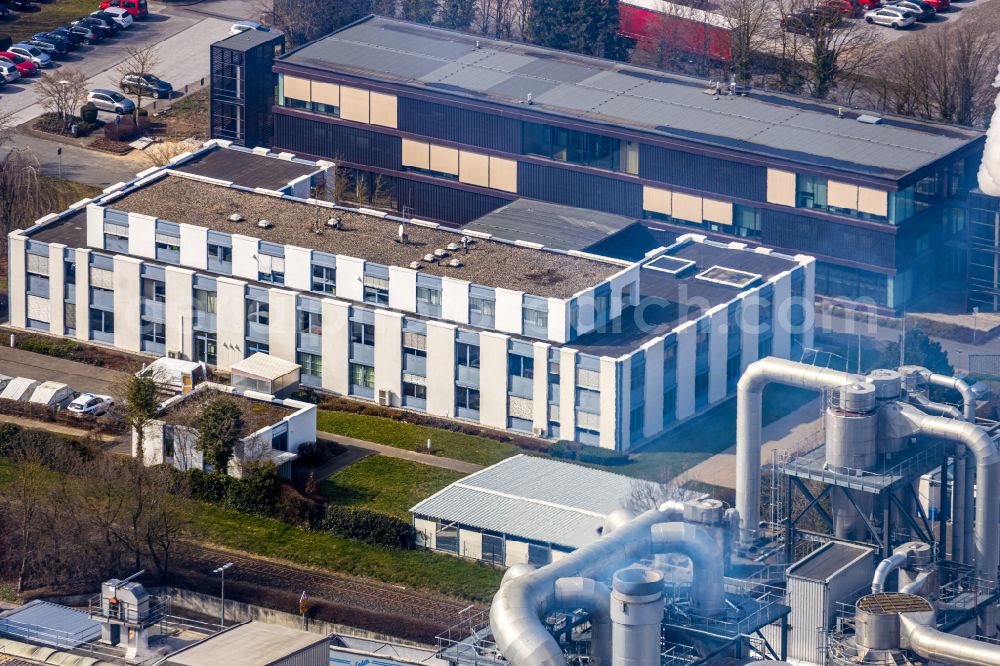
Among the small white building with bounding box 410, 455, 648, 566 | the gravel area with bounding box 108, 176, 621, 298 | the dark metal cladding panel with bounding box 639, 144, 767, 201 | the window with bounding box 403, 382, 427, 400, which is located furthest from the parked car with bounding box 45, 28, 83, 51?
the small white building with bounding box 410, 455, 648, 566

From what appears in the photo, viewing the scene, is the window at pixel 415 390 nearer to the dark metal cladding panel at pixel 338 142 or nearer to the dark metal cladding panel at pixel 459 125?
the dark metal cladding panel at pixel 459 125

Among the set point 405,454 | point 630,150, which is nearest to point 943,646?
point 405,454

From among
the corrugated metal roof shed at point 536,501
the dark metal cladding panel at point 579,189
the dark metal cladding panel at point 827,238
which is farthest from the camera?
the dark metal cladding panel at point 579,189

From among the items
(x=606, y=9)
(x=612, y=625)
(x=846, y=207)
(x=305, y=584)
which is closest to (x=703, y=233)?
(x=846, y=207)

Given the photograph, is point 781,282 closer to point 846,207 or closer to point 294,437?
point 846,207

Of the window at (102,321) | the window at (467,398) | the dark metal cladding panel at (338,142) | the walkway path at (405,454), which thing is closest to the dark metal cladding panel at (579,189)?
the dark metal cladding panel at (338,142)

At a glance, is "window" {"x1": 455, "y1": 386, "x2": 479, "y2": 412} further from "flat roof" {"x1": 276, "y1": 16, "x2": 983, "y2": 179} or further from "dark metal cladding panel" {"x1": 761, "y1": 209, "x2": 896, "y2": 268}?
"flat roof" {"x1": 276, "y1": 16, "x2": 983, "y2": 179}

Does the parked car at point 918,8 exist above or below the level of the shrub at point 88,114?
above
